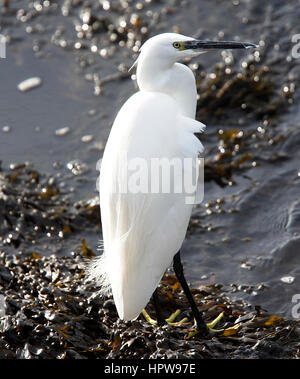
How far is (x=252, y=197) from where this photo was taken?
5.01m

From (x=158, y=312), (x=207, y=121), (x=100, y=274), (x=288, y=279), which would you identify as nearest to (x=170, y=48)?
(x=100, y=274)

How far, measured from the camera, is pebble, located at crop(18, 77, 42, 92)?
629 cm

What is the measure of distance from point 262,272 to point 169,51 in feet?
5.31

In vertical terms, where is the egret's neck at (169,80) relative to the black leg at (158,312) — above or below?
above

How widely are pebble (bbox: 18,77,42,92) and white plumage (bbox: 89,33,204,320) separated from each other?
2.90 metres

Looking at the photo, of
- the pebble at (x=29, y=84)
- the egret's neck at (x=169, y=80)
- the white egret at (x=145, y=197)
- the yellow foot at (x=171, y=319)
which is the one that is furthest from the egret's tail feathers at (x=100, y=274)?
the pebble at (x=29, y=84)

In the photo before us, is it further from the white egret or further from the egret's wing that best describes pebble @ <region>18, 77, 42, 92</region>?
the egret's wing

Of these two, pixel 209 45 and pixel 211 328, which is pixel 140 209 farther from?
pixel 209 45

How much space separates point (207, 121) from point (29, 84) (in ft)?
5.71

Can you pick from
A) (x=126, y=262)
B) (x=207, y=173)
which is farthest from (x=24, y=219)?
(x=126, y=262)

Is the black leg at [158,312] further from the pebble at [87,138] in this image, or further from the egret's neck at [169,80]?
the pebble at [87,138]

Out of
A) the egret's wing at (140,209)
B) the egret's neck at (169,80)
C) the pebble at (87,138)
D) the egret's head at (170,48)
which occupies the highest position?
the egret's head at (170,48)

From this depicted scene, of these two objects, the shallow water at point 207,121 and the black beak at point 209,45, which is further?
the shallow water at point 207,121

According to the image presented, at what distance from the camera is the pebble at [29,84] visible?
6.29 meters
